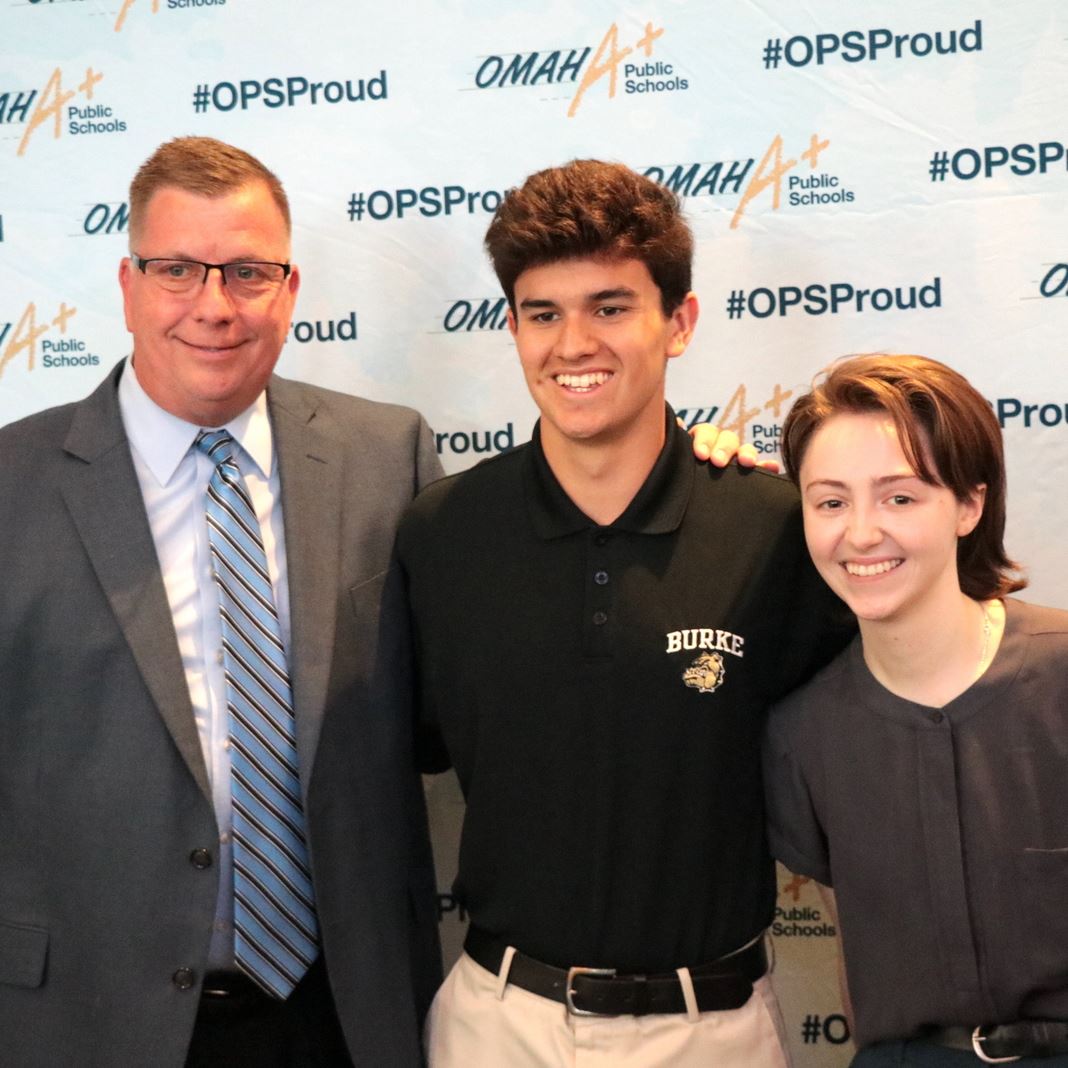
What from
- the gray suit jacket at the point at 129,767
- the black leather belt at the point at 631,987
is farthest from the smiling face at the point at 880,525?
the gray suit jacket at the point at 129,767

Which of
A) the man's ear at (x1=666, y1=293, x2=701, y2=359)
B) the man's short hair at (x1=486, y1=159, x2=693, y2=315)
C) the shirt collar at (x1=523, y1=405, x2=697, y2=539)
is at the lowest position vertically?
the shirt collar at (x1=523, y1=405, x2=697, y2=539)

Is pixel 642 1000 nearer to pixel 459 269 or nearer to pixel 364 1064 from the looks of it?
pixel 364 1064

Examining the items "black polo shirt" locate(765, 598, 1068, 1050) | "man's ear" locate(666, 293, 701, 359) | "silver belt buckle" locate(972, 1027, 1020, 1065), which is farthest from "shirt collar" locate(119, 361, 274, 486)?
"silver belt buckle" locate(972, 1027, 1020, 1065)

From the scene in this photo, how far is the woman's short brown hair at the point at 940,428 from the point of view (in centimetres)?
174

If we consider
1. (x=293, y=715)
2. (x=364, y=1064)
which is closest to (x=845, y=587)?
(x=293, y=715)

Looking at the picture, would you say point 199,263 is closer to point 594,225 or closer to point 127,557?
point 127,557

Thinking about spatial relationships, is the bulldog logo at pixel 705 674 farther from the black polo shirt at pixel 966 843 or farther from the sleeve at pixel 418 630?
the sleeve at pixel 418 630

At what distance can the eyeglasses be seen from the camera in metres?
2.04

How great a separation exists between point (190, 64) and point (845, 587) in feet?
5.73

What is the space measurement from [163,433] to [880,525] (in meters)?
1.09

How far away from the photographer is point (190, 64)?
265 centimetres

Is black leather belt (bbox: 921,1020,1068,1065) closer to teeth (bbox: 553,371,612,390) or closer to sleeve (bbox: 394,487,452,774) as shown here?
sleeve (bbox: 394,487,452,774)

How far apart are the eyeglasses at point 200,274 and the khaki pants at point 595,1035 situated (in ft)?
3.57

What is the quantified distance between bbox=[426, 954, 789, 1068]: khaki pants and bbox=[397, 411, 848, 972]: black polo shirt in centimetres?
8
